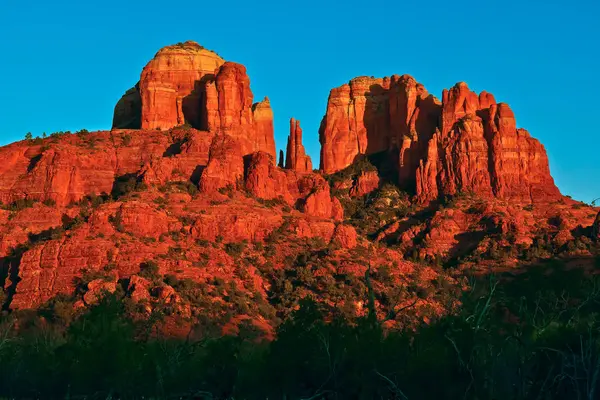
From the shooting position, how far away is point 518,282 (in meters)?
104

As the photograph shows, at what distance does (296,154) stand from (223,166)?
2936 centimetres

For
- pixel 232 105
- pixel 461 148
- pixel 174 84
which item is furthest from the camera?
pixel 174 84

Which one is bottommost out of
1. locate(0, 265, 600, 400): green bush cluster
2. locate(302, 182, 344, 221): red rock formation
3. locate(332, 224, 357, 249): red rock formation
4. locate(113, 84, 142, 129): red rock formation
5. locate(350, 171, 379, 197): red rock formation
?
locate(0, 265, 600, 400): green bush cluster

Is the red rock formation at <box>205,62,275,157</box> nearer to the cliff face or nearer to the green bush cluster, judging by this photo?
the cliff face

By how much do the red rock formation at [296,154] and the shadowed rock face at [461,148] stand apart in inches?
316

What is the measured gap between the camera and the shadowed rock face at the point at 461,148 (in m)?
128

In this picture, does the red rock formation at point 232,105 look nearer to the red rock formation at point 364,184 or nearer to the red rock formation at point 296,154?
the red rock formation at point 296,154

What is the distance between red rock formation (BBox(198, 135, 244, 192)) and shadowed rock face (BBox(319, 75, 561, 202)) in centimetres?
2908

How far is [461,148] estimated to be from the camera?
129m

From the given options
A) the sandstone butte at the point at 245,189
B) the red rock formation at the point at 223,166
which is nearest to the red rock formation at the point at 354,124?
the sandstone butte at the point at 245,189

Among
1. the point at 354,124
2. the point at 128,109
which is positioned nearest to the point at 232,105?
the point at 128,109

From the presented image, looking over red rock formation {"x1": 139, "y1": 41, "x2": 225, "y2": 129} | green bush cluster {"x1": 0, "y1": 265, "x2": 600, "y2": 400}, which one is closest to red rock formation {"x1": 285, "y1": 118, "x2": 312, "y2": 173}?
red rock formation {"x1": 139, "y1": 41, "x2": 225, "y2": 129}

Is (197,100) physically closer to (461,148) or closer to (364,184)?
(364,184)

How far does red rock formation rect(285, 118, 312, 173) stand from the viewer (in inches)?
5433
